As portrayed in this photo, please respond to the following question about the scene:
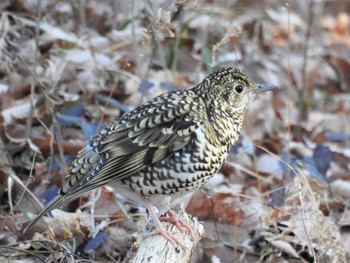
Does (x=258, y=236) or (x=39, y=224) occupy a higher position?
(x=39, y=224)

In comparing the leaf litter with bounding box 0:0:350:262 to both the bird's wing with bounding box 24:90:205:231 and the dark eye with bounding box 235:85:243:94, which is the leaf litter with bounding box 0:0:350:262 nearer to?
the bird's wing with bounding box 24:90:205:231

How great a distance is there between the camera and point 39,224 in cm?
461

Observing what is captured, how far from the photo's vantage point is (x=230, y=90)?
14.2 feet

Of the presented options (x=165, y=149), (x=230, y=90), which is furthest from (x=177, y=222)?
(x=230, y=90)

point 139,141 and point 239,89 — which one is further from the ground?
point 239,89

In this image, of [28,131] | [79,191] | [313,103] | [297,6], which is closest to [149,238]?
[79,191]

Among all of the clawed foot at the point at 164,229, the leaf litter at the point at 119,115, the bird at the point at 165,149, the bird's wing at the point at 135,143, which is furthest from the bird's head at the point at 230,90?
the clawed foot at the point at 164,229

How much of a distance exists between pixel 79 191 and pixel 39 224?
0.68m

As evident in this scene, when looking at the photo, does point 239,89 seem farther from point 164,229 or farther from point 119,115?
point 119,115

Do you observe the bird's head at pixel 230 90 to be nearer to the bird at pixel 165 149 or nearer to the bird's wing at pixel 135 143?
the bird at pixel 165 149

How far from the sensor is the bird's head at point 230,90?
14.1 feet

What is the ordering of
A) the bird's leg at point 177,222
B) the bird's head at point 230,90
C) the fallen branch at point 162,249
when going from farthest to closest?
the bird's head at point 230,90
the bird's leg at point 177,222
the fallen branch at point 162,249

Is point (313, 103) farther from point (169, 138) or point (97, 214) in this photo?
point (169, 138)

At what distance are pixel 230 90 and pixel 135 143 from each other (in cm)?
61
